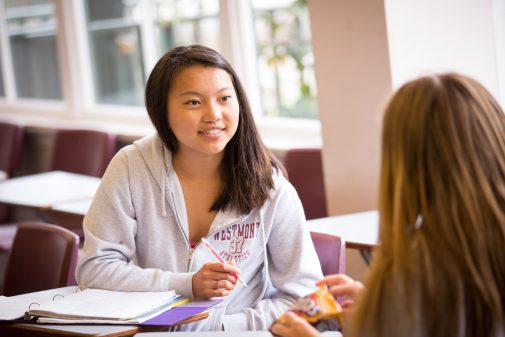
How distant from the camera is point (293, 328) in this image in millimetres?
1781

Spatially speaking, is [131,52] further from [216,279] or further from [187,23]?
[216,279]

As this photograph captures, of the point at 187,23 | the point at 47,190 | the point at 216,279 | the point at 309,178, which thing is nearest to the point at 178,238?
the point at 216,279

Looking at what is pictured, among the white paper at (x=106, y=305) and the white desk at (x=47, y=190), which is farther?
the white desk at (x=47, y=190)

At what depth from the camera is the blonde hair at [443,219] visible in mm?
1494

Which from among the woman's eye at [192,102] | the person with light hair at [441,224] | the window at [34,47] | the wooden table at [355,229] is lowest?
the wooden table at [355,229]

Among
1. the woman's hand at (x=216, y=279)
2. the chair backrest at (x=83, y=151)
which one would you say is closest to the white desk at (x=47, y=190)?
the chair backrest at (x=83, y=151)

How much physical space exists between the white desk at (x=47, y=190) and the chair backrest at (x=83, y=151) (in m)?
0.18

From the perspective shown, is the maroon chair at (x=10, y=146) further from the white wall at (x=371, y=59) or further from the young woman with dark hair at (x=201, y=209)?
the young woman with dark hair at (x=201, y=209)

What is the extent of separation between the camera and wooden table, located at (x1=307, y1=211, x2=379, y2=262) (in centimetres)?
303

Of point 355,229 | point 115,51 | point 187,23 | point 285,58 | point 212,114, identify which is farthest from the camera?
point 115,51

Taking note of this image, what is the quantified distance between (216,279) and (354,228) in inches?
40.9

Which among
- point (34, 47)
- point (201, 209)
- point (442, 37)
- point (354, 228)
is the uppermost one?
Result: point (34, 47)

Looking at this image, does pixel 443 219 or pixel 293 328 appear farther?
pixel 293 328

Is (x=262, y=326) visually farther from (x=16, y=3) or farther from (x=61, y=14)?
(x=16, y=3)
